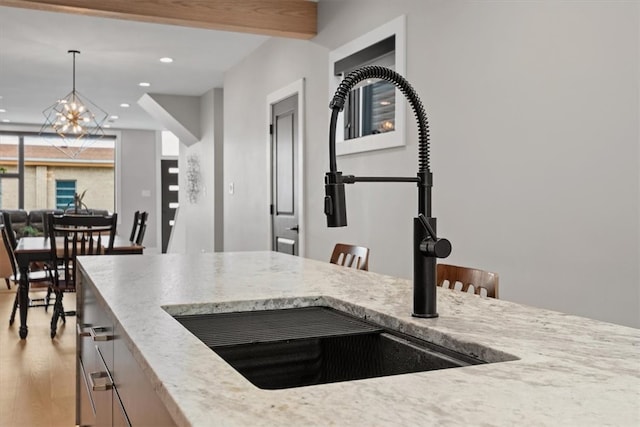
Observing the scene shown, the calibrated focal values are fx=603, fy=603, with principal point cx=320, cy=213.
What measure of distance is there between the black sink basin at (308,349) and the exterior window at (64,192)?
39.9 feet

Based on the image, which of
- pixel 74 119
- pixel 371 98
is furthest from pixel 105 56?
pixel 371 98

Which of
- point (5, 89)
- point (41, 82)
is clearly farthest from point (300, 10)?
point (5, 89)

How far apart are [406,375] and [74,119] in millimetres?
6441

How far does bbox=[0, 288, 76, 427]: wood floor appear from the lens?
2971 mm

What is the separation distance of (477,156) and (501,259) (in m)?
0.52

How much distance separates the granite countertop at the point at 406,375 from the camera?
2.22ft

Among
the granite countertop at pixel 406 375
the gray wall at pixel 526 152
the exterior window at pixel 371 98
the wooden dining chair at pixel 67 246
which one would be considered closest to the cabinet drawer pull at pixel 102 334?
the granite countertop at pixel 406 375

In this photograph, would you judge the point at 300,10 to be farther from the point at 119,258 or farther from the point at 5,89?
the point at 5,89

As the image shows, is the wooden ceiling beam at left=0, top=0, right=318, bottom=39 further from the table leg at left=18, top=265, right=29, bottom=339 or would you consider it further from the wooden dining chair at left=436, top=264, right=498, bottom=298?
the wooden dining chair at left=436, top=264, right=498, bottom=298

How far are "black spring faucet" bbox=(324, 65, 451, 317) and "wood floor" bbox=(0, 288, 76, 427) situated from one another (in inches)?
90.8

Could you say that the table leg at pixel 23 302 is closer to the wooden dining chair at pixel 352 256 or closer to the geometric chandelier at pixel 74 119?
the geometric chandelier at pixel 74 119

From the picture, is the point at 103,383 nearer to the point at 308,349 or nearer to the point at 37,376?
the point at 308,349

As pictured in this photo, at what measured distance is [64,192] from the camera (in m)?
12.6

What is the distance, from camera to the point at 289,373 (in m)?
1.21
